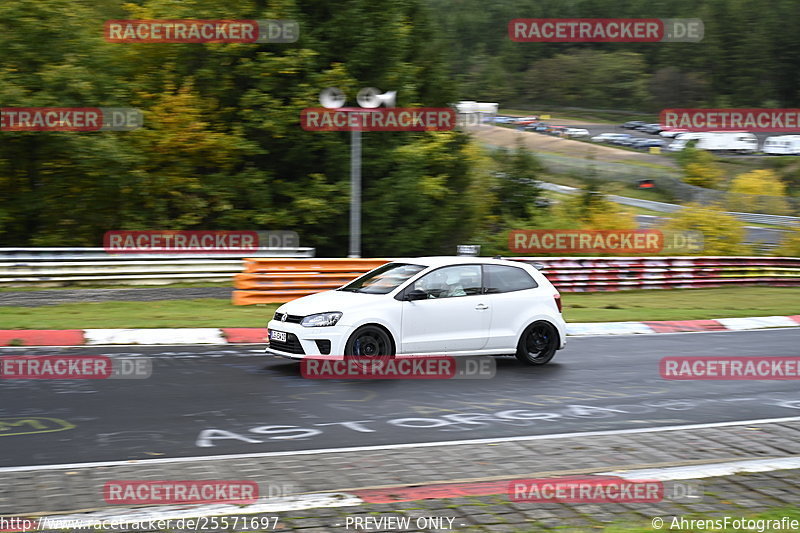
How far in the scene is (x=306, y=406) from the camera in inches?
367

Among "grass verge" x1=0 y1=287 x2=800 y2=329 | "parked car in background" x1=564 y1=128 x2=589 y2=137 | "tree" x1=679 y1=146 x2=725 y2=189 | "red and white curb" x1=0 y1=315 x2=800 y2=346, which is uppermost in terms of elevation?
"parked car in background" x1=564 y1=128 x2=589 y2=137

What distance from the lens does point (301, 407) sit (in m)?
9.26

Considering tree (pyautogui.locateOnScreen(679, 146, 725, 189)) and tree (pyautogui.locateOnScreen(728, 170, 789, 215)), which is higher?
tree (pyautogui.locateOnScreen(679, 146, 725, 189))

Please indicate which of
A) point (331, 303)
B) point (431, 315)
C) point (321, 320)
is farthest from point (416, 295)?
point (321, 320)

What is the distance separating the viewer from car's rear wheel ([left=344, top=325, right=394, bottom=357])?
11.0 meters

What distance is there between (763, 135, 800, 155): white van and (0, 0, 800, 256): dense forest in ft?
170

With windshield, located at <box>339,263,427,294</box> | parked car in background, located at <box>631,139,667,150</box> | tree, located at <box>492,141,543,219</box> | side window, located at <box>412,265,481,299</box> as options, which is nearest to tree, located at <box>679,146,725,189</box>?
parked car in background, located at <box>631,139,667,150</box>

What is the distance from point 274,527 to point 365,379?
18.7 ft

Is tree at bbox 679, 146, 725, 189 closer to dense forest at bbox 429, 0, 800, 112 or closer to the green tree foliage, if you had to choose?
dense forest at bbox 429, 0, 800, 112

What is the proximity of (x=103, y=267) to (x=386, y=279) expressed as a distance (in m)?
10.1

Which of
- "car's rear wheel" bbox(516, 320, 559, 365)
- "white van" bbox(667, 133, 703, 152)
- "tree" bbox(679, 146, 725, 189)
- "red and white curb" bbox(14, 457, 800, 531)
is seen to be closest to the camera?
"red and white curb" bbox(14, 457, 800, 531)

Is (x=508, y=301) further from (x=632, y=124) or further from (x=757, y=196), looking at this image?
(x=632, y=124)

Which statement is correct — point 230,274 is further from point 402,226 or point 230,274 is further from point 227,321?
point 402,226

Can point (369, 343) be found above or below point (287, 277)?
below
